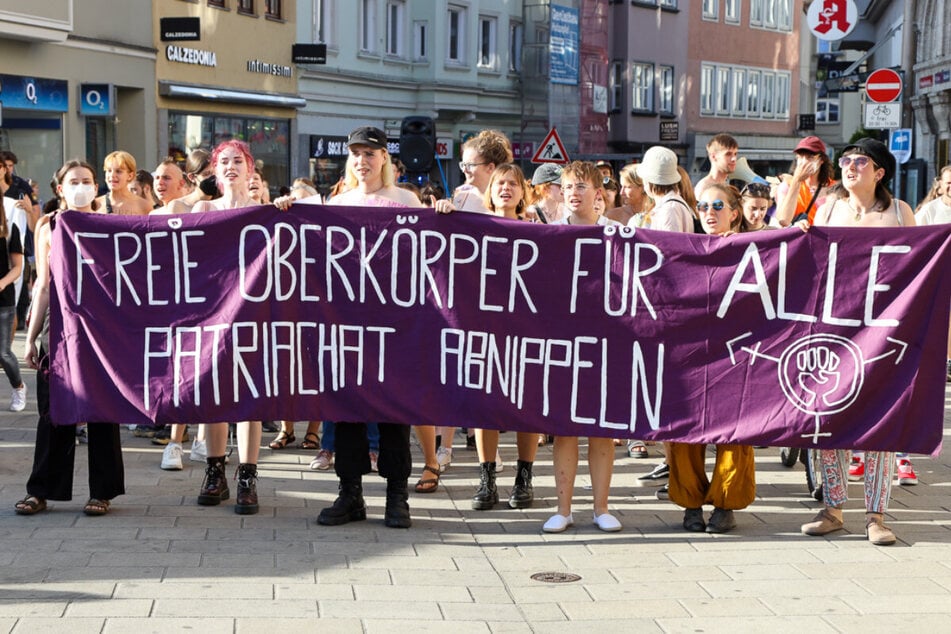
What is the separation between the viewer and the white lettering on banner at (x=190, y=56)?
30469mm

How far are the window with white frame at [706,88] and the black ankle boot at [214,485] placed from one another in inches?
1896

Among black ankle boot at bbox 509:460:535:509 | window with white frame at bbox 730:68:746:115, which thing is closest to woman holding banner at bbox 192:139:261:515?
black ankle boot at bbox 509:460:535:509

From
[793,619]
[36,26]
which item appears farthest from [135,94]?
[793,619]

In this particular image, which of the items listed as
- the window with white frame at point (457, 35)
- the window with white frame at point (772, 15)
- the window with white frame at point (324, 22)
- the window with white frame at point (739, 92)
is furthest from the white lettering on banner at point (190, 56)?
the window with white frame at point (772, 15)

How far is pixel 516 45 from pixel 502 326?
40327mm

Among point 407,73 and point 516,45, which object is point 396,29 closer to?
point 407,73

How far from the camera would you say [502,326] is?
8445 mm

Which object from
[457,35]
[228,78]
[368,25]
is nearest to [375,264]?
[228,78]

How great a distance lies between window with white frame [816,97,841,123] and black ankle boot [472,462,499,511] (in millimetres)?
61784

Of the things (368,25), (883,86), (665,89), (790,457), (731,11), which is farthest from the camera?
(731,11)

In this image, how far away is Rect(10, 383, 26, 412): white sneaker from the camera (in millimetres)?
12555

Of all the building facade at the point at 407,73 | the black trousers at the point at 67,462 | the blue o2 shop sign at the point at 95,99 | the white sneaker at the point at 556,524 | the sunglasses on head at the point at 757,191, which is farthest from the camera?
the building facade at the point at 407,73

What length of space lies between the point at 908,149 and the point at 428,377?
56.3 feet

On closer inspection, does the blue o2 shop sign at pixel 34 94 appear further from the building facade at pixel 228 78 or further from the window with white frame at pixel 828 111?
the window with white frame at pixel 828 111
